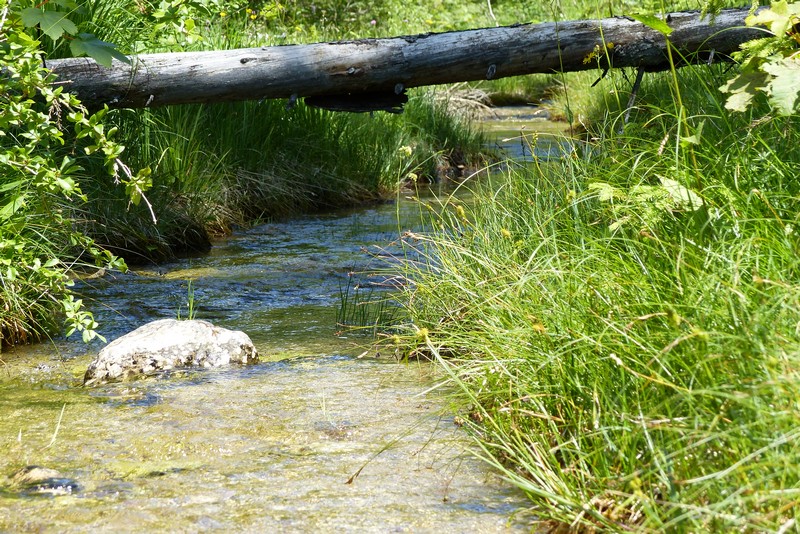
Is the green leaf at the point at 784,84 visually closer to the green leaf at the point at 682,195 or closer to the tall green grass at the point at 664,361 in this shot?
the tall green grass at the point at 664,361

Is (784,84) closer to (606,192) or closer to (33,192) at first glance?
(606,192)

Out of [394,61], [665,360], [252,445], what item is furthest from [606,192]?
[394,61]

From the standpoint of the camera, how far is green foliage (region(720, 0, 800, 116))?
2648 mm

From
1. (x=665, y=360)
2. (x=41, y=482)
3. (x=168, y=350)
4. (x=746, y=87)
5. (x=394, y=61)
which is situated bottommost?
(x=168, y=350)

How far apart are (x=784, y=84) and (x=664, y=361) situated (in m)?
0.96

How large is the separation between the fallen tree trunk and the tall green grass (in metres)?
2.54

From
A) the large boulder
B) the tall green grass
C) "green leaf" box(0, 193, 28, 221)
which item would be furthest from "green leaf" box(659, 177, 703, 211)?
"green leaf" box(0, 193, 28, 221)

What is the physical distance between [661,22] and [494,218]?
1.75 metres

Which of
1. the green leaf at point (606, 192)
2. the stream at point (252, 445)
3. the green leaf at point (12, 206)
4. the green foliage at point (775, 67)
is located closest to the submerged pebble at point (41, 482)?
the stream at point (252, 445)

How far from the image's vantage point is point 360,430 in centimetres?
324

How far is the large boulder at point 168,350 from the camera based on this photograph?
3.95 m

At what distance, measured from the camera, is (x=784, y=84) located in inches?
105

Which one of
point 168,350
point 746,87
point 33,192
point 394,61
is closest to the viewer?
point 746,87

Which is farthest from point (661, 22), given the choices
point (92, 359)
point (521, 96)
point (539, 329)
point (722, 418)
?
point (521, 96)
